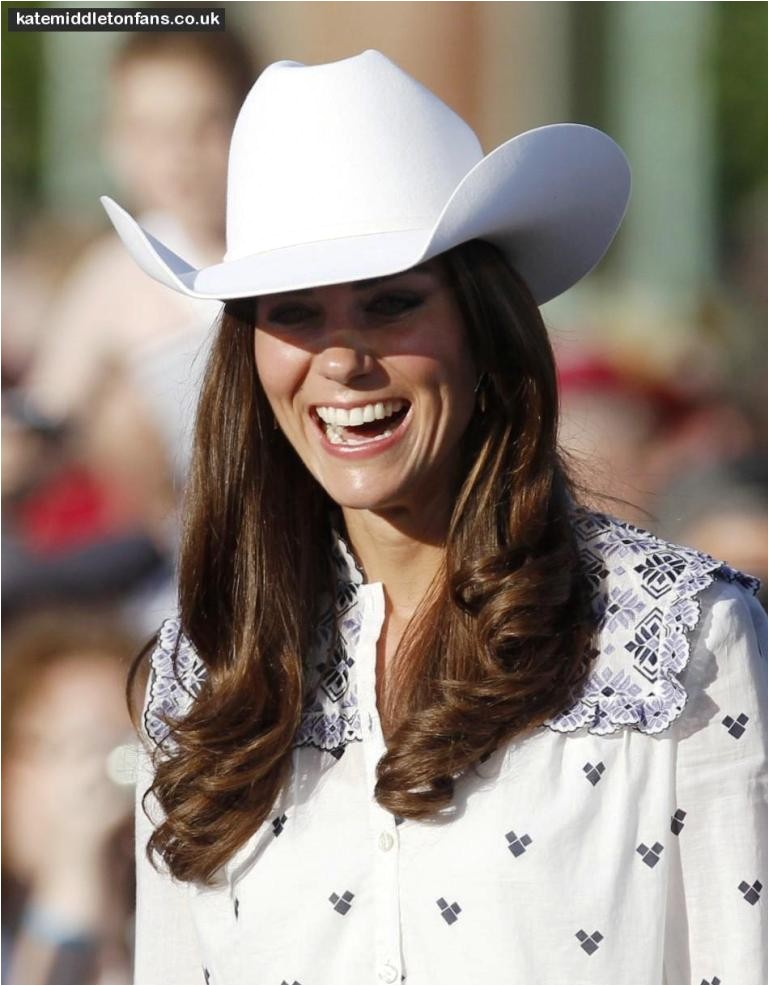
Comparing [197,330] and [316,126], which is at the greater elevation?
[197,330]

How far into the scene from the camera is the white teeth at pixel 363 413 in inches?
76.2

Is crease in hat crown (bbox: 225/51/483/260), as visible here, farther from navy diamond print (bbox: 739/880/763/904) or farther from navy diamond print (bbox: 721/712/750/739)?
navy diamond print (bbox: 739/880/763/904)

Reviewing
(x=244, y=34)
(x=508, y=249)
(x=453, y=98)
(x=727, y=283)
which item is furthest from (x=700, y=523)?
(x=508, y=249)

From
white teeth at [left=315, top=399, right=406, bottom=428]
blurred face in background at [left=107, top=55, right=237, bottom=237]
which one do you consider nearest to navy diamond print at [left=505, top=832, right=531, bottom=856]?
white teeth at [left=315, top=399, right=406, bottom=428]

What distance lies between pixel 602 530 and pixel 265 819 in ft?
2.06

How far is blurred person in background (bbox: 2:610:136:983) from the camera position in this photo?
3963 mm

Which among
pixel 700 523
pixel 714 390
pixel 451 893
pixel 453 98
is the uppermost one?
pixel 453 98

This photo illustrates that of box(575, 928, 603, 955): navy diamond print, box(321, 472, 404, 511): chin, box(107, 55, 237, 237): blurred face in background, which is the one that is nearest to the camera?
box(575, 928, 603, 955): navy diamond print

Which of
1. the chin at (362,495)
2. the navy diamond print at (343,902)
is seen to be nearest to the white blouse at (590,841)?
the navy diamond print at (343,902)

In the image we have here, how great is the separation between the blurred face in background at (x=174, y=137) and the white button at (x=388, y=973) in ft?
8.00

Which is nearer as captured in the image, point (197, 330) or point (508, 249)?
point (508, 249)

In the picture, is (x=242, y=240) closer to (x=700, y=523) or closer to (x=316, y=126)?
(x=316, y=126)

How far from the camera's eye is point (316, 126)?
204 cm

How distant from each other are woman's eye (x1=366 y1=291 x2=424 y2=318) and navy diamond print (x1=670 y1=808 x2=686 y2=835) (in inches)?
29.2
